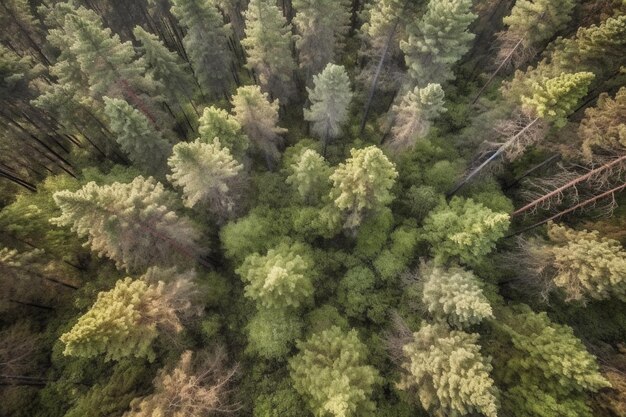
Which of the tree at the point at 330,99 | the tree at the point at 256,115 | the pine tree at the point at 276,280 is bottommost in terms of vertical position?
the pine tree at the point at 276,280

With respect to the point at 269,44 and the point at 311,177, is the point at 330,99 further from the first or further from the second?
the point at 269,44

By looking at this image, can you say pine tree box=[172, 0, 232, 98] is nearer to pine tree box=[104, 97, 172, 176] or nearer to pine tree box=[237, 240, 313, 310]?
pine tree box=[104, 97, 172, 176]

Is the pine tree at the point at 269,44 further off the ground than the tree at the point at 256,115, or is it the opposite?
the pine tree at the point at 269,44

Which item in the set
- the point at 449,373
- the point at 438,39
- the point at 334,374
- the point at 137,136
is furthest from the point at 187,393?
the point at 438,39

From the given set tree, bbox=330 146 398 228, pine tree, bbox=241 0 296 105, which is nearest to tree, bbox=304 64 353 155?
pine tree, bbox=241 0 296 105

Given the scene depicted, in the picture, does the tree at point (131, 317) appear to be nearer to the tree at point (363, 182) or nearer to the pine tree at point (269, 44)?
the tree at point (363, 182)

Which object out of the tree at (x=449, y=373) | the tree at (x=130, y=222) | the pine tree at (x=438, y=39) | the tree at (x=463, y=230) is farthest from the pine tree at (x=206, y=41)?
the tree at (x=449, y=373)
